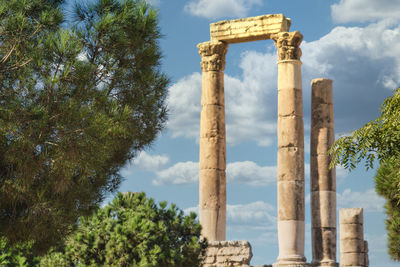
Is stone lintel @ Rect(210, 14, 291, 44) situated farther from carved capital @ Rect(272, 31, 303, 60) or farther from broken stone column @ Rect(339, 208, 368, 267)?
broken stone column @ Rect(339, 208, 368, 267)

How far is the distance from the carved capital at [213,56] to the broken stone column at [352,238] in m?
7.04

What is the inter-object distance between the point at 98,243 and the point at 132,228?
1.07 meters

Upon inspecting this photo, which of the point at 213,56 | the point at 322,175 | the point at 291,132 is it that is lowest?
the point at 322,175

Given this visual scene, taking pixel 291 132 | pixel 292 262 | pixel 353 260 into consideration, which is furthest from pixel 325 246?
pixel 291 132

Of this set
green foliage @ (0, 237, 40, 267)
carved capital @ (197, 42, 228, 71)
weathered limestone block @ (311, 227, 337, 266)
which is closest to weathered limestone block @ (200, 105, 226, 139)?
carved capital @ (197, 42, 228, 71)

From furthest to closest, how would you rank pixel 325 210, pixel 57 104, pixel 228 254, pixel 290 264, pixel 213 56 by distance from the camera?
pixel 213 56 < pixel 325 210 < pixel 290 264 < pixel 228 254 < pixel 57 104

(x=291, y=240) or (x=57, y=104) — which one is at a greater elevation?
(x=57, y=104)

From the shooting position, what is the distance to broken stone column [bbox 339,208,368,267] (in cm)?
2723

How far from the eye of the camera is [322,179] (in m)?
27.0

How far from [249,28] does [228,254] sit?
8434mm

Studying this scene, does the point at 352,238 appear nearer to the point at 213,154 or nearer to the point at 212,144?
the point at 213,154

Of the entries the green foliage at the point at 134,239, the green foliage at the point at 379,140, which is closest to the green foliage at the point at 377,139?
the green foliage at the point at 379,140

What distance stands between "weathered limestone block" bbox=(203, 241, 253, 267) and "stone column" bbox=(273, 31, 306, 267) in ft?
8.76

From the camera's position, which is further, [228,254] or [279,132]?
[279,132]
